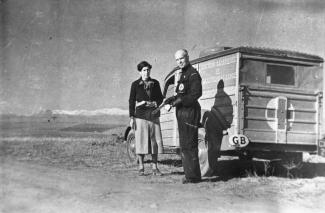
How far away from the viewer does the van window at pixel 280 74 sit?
652cm

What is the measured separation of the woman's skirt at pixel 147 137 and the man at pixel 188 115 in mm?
836

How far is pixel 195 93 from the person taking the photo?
555 centimetres

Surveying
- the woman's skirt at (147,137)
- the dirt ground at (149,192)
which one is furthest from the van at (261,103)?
the woman's skirt at (147,137)

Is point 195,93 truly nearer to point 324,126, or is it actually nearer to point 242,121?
point 242,121

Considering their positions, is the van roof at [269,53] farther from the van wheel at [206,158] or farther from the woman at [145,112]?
the van wheel at [206,158]

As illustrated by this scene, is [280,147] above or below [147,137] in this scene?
below

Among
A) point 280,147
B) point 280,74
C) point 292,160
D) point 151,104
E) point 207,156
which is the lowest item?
point 292,160

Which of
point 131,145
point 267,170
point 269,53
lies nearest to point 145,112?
point 269,53

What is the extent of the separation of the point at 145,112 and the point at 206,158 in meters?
1.27

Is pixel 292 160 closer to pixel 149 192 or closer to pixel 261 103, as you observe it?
pixel 261 103

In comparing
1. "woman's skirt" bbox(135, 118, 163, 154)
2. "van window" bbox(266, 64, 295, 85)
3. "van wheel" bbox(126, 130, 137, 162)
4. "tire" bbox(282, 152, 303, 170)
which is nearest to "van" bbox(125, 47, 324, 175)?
"van window" bbox(266, 64, 295, 85)

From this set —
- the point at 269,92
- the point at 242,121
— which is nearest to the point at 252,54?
the point at 269,92

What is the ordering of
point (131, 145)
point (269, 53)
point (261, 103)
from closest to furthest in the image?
point (261, 103) < point (269, 53) < point (131, 145)

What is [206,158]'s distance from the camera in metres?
6.52
